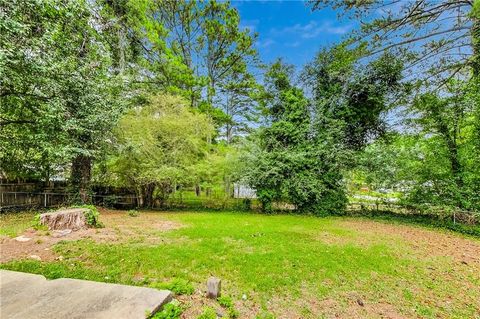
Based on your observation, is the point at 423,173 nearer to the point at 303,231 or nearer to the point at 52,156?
the point at 303,231

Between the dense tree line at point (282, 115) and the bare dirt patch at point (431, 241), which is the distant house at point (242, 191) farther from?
the bare dirt patch at point (431, 241)

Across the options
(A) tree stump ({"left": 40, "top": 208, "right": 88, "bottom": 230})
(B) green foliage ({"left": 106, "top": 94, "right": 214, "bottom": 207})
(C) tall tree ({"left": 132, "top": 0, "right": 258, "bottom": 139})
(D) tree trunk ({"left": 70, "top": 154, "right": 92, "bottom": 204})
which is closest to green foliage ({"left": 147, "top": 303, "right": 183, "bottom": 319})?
(A) tree stump ({"left": 40, "top": 208, "right": 88, "bottom": 230})

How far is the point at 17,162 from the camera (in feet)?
31.3

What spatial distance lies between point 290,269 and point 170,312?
2468mm

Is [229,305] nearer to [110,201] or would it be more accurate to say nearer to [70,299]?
[70,299]

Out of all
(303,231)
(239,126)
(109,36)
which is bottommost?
(303,231)

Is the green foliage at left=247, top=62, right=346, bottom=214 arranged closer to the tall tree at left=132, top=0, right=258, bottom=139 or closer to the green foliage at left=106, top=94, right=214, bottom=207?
the green foliage at left=106, top=94, right=214, bottom=207

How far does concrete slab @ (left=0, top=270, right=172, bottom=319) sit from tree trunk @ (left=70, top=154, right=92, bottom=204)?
334 inches

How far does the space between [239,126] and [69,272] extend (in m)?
16.1

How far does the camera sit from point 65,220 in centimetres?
637

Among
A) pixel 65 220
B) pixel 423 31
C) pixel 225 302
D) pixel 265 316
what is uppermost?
pixel 423 31

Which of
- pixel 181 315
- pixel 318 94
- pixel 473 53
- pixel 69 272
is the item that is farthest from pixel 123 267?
pixel 473 53

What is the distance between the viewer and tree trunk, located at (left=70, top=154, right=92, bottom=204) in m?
10.6

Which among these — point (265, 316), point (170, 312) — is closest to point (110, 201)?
point (170, 312)
